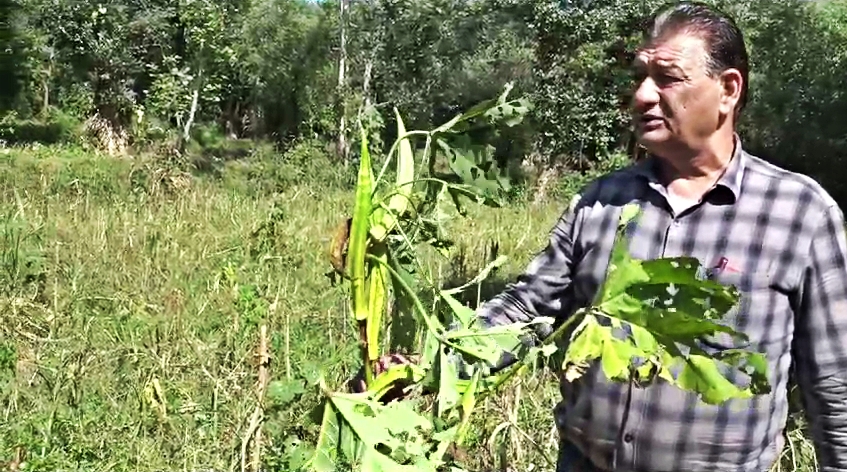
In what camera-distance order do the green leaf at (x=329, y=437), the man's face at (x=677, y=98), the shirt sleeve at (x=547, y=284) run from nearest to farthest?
the green leaf at (x=329, y=437)
the man's face at (x=677, y=98)
the shirt sleeve at (x=547, y=284)

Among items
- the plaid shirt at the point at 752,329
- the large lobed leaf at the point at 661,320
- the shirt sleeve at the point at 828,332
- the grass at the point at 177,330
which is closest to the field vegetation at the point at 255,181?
the grass at the point at 177,330

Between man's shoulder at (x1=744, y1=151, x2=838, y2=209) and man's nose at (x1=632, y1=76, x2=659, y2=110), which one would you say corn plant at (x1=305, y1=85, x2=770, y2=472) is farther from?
man's shoulder at (x1=744, y1=151, x2=838, y2=209)

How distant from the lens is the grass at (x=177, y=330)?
11.3 feet

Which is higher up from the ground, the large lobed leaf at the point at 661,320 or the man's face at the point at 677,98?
the man's face at the point at 677,98

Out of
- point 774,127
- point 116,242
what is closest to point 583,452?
point 116,242

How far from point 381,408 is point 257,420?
1.36 m

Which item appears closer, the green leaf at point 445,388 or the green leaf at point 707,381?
the green leaf at point 707,381

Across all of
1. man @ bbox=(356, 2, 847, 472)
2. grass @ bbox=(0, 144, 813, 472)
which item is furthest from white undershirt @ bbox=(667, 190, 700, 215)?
grass @ bbox=(0, 144, 813, 472)

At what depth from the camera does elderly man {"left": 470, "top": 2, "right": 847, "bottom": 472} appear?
1.81m

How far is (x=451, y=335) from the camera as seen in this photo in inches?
58.1

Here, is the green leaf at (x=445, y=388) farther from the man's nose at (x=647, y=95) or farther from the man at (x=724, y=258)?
the man's nose at (x=647, y=95)

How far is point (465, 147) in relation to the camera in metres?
1.75

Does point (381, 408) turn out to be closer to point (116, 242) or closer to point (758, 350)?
point (758, 350)

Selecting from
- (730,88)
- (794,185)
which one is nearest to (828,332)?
(794,185)
